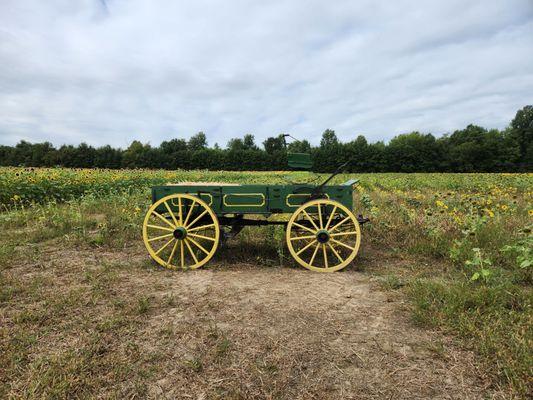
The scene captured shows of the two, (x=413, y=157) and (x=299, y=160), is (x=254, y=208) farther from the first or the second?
(x=413, y=157)

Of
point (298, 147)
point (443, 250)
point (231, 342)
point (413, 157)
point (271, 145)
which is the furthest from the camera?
point (271, 145)

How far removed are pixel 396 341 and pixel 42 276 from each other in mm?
3964

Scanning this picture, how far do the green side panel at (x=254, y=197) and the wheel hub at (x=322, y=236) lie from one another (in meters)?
0.49

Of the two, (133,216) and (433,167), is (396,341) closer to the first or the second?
(133,216)

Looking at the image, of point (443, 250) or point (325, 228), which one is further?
point (443, 250)

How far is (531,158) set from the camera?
167 ft

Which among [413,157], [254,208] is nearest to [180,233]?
[254,208]

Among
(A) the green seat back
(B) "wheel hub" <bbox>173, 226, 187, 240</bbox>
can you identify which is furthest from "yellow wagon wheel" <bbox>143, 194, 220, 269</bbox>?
(A) the green seat back

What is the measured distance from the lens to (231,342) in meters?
2.55

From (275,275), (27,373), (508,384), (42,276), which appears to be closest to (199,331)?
(27,373)

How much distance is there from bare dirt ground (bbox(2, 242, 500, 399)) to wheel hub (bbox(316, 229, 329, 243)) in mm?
537

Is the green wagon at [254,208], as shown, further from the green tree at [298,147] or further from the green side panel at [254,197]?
the green tree at [298,147]

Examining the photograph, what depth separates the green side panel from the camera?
4.44m

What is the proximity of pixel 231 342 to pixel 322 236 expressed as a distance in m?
2.10
